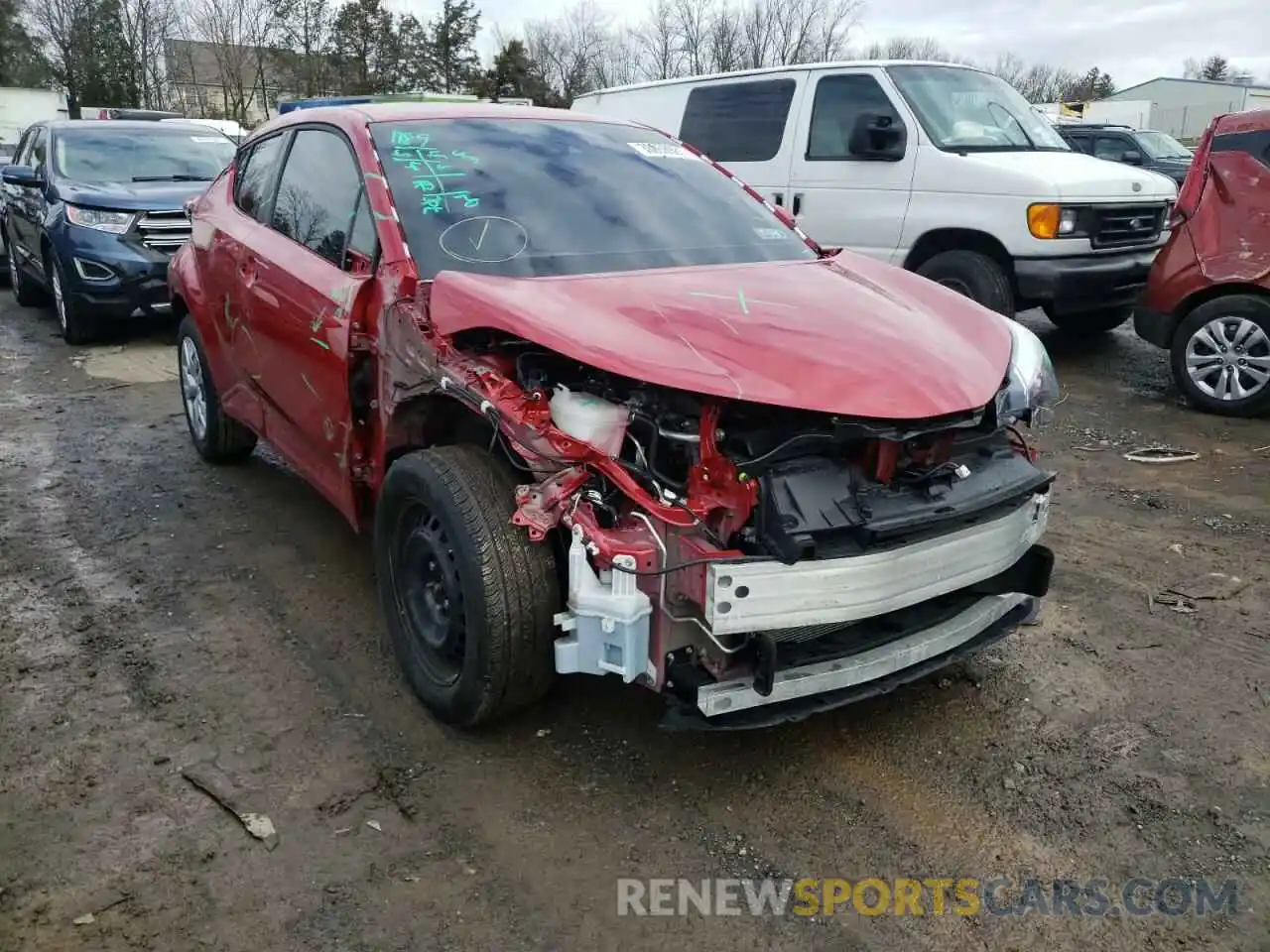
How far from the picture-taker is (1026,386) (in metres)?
2.99

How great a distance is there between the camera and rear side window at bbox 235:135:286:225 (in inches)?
174

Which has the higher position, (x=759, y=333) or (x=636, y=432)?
(x=759, y=333)

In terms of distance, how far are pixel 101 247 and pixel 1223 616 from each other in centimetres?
837

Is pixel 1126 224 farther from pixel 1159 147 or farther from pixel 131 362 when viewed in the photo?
pixel 1159 147

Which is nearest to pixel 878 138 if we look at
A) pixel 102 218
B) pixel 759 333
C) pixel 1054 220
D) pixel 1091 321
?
pixel 1054 220

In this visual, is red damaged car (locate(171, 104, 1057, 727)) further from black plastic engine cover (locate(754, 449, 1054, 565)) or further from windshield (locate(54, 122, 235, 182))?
windshield (locate(54, 122, 235, 182))

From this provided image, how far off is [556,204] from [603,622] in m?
1.70

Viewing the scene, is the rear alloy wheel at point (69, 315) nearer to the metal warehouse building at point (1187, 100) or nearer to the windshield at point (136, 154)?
the windshield at point (136, 154)

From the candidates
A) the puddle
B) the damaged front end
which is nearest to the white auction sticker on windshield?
the damaged front end

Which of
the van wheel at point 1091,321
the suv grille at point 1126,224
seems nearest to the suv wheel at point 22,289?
the van wheel at point 1091,321

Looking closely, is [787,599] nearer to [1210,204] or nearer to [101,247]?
[1210,204]

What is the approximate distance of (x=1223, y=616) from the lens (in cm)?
388

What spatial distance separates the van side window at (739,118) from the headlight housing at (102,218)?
4780 millimetres

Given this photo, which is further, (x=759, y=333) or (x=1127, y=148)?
(x=1127, y=148)
